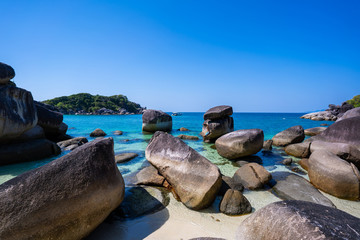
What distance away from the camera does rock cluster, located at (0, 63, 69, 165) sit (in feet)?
22.5

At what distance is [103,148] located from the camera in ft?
11.0

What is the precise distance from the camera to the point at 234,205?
3865 mm

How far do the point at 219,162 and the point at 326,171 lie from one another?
3.93 meters

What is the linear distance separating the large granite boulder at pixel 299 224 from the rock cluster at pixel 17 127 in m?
9.23

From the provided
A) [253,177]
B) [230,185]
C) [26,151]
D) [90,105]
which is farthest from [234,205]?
[90,105]

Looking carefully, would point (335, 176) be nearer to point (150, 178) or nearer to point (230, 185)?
point (230, 185)

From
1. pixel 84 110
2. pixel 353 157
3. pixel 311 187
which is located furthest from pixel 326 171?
pixel 84 110

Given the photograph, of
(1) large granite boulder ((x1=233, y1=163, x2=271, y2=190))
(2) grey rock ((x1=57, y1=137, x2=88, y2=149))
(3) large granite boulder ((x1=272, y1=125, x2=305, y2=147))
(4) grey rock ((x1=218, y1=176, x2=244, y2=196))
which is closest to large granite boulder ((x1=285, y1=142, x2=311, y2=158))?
(3) large granite boulder ((x1=272, y1=125, x2=305, y2=147))

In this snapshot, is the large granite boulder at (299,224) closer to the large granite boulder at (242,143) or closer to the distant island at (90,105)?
the large granite boulder at (242,143)

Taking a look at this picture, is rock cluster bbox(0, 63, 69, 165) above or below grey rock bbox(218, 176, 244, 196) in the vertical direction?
above

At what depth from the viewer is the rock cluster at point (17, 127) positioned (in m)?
6.84

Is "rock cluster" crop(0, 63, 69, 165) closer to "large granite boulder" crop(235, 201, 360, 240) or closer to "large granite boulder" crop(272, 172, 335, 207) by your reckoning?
"large granite boulder" crop(235, 201, 360, 240)

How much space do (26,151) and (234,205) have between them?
9.51 m

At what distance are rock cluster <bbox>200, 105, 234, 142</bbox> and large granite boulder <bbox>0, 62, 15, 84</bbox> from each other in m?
10.8
